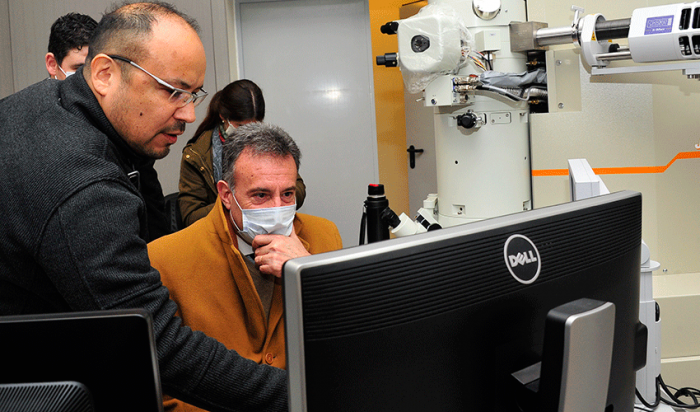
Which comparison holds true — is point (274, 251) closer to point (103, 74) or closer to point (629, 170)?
point (103, 74)

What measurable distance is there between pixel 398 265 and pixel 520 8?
1681mm

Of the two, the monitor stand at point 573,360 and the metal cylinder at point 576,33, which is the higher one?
the metal cylinder at point 576,33

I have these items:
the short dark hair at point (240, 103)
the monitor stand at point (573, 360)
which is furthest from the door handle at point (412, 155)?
the monitor stand at point (573, 360)

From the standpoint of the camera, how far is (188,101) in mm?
981

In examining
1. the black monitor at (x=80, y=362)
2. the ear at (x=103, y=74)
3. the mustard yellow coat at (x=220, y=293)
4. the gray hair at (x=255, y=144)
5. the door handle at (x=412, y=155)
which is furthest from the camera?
the door handle at (x=412, y=155)

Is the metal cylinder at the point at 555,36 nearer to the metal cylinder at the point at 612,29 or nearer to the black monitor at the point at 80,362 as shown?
the metal cylinder at the point at 612,29

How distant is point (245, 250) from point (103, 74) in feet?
2.10

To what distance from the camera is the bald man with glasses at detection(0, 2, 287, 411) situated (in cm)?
73

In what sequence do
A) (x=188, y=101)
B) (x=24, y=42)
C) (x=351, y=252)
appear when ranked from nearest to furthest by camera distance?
(x=351, y=252) < (x=188, y=101) < (x=24, y=42)

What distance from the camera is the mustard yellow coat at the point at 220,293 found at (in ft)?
4.22

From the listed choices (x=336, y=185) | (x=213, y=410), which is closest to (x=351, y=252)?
(x=213, y=410)

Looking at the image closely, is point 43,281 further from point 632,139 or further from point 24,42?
point 24,42

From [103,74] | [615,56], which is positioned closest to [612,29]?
[615,56]

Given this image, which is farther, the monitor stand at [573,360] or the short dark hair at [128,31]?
the short dark hair at [128,31]
